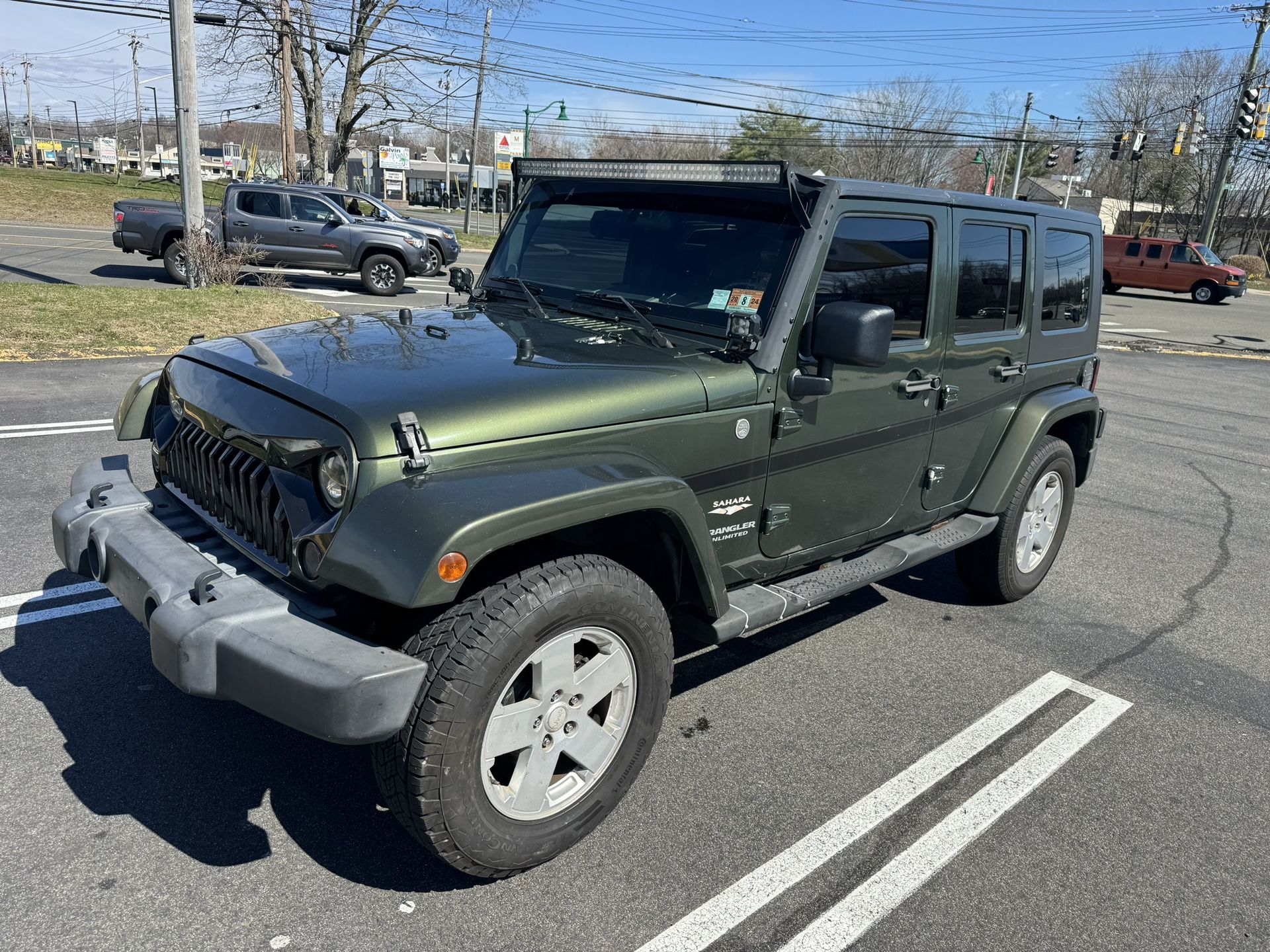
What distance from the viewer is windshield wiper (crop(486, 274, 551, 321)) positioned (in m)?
3.73

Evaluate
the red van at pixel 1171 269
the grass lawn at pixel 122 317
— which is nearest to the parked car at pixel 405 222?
the grass lawn at pixel 122 317

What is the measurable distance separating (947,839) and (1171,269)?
3296 centimetres

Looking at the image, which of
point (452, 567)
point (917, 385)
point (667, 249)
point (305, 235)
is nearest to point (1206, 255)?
point (305, 235)

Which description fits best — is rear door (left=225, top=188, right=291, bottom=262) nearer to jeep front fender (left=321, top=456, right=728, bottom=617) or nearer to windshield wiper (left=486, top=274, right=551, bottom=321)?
windshield wiper (left=486, top=274, right=551, bottom=321)

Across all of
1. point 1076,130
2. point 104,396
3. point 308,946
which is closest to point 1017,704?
point 308,946

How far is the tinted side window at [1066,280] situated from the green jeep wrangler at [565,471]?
0.22 meters

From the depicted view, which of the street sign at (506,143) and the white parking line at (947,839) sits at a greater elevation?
the street sign at (506,143)

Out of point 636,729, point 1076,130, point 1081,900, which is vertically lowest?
point 1081,900

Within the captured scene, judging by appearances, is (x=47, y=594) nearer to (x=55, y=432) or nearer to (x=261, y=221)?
(x=55, y=432)

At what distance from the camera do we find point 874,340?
310 cm

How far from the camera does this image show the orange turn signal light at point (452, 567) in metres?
2.29

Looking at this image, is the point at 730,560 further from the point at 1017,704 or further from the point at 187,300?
the point at 187,300

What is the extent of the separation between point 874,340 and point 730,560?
890mm

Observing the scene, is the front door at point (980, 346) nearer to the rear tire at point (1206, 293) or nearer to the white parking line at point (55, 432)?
the white parking line at point (55, 432)
